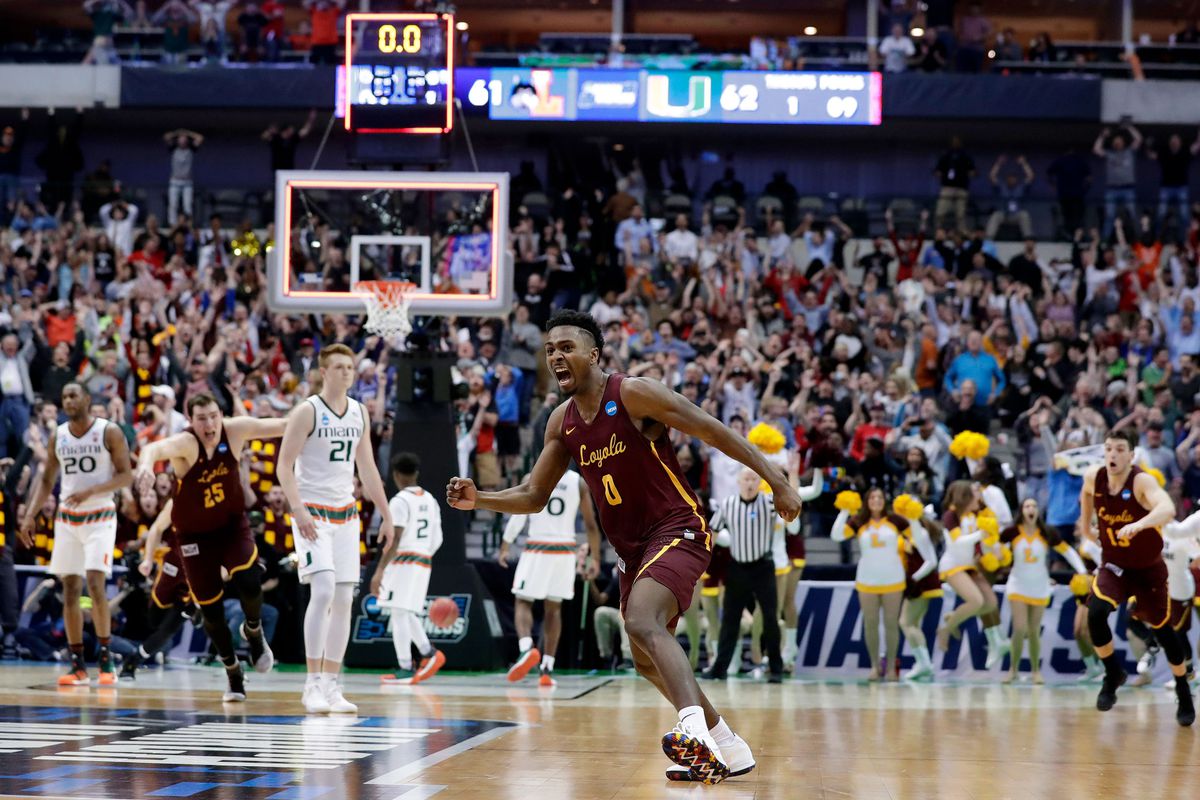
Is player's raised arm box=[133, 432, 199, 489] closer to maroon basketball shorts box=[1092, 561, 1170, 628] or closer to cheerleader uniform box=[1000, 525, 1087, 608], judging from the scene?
maroon basketball shorts box=[1092, 561, 1170, 628]

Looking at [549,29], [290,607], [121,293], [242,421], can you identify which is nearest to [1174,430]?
[290,607]

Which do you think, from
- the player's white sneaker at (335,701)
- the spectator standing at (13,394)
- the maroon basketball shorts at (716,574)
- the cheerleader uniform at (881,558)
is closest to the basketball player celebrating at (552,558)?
the maroon basketball shorts at (716,574)

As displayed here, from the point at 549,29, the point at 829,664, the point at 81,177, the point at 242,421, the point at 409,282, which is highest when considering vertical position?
the point at 549,29

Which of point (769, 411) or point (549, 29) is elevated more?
point (549, 29)

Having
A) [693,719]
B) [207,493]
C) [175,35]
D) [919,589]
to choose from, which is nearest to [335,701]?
[207,493]

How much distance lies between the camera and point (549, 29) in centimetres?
3666

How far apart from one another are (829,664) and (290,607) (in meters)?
5.68

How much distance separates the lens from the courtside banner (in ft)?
55.3

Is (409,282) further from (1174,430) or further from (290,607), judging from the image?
(1174,430)

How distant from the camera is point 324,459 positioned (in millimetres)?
10906

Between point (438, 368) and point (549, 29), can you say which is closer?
point (438, 368)

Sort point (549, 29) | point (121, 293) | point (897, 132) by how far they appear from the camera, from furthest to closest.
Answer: point (549, 29) → point (897, 132) → point (121, 293)

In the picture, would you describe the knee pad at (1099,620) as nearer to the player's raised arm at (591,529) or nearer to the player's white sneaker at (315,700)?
the player's raised arm at (591,529)

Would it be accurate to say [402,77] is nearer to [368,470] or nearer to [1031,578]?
[368,470]
